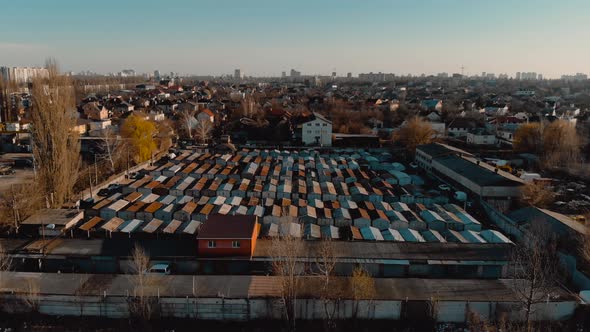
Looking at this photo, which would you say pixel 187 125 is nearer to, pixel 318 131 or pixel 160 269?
pixel 318 131

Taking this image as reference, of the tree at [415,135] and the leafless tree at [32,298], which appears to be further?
the tree at [415,135]

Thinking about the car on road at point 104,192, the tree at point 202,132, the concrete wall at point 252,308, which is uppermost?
the tree at point 202,132

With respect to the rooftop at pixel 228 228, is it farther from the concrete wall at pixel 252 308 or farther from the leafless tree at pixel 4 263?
the leafless tree at pixel 4 263

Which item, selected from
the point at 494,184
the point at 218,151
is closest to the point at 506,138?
the point at 494,184

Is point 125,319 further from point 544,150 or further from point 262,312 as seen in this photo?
point 544,150

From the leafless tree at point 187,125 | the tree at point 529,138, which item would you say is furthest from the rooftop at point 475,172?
the leafless tree at point 187,125

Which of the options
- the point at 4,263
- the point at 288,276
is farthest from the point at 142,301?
the point at 4,263

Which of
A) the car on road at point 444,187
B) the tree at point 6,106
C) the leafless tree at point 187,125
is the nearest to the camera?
the car on road at point 444,187
